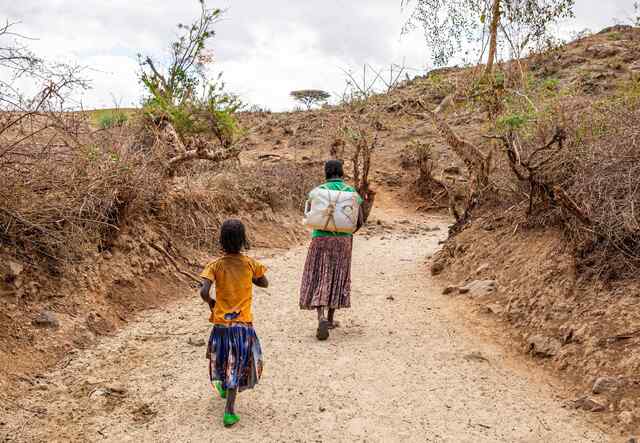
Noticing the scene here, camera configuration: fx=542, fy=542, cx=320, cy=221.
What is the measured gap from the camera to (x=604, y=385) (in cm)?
351

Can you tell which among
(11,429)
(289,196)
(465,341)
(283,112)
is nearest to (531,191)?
(465,341)

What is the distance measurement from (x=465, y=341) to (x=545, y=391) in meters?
1.12

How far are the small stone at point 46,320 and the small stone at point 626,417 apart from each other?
13.4 feet

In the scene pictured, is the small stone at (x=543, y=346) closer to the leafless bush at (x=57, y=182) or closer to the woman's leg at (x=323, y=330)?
the woman's leg at (x=323, y=330)

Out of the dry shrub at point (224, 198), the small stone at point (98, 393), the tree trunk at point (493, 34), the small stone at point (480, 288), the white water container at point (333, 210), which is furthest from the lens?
the tree trunk at point (493, 34)

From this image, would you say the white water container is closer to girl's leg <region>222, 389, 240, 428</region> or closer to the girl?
the girl

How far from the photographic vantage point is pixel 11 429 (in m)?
3.11

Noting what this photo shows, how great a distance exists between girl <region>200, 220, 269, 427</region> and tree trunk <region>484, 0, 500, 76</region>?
27.0 feet

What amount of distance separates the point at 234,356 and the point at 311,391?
2.45 ft

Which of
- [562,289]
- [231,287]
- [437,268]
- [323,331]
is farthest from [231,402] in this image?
[437,268]

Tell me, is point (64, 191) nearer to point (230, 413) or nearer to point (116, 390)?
point (116, 390)

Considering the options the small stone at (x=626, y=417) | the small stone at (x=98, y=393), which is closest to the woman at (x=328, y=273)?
the small stone at (x=98, y=393)

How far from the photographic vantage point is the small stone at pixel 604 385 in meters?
3.47

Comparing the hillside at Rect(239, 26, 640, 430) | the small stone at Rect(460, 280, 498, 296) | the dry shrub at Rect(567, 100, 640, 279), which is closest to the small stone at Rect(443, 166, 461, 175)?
the hillside at Rect(239, 26, 640, 430)
